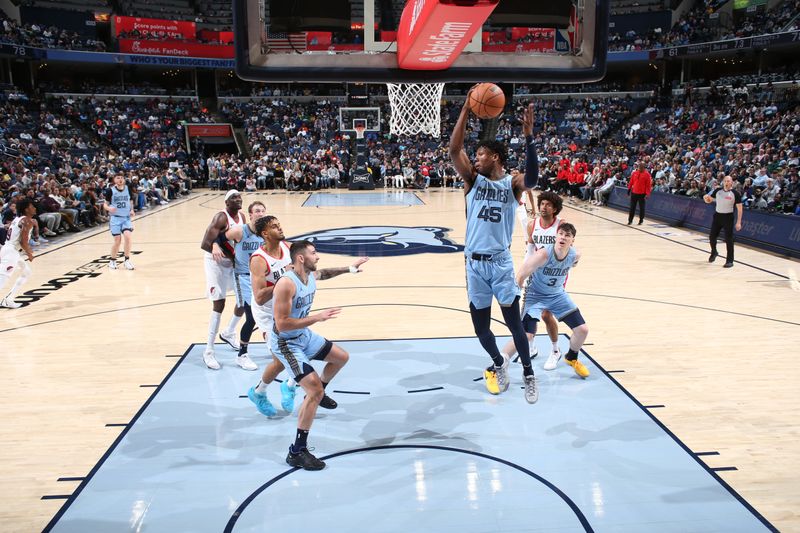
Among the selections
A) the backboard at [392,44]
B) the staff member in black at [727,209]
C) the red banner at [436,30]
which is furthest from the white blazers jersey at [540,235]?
the staff member in black at [727,209]

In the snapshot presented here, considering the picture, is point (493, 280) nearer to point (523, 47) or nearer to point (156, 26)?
point (523, 47)

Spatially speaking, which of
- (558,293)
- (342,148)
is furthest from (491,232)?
(342,148)

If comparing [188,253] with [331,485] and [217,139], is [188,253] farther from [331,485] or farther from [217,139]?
[217,139]

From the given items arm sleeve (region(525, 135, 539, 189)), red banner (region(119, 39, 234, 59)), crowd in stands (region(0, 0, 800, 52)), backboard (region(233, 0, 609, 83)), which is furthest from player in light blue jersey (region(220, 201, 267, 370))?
red banner (region(119, 39, 234, 59))

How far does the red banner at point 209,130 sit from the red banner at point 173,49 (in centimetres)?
384

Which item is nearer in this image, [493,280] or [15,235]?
[493,280]

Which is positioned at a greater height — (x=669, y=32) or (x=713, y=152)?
(x=669, y=32)

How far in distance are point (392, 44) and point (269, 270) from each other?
2049 mm

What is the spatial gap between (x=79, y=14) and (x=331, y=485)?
39440 millimetres

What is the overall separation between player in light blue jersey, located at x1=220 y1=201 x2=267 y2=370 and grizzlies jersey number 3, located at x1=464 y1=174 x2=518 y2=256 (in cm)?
206

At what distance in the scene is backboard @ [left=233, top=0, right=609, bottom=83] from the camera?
4.81 meters

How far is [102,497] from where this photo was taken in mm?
3945

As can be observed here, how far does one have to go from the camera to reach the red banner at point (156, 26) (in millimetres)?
35812

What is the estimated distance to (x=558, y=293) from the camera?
5.79 metres
